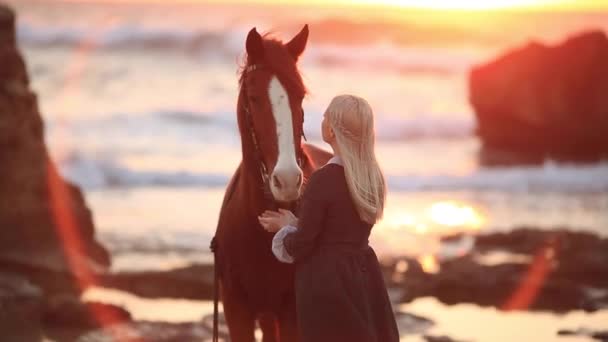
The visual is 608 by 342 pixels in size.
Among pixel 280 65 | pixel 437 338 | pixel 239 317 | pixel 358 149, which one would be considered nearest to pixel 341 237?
pixel 358 149

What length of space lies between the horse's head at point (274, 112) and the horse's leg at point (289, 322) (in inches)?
30.8

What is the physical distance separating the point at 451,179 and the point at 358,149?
15355 mm

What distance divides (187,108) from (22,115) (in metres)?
22.6

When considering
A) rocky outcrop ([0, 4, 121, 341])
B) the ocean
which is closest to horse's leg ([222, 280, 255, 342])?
the ocean

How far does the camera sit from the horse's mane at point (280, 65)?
4637mm

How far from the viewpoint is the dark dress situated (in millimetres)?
4332

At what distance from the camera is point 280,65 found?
4.70m

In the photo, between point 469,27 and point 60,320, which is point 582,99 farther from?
point 469,27

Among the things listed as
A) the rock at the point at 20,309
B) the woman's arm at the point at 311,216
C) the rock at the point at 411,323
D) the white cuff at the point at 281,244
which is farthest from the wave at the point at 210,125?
the woman's arm at the point at 311,216

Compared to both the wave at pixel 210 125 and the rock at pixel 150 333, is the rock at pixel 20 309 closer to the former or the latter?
the rock at pixel 150 333

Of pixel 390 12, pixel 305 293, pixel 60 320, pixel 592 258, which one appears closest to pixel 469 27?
pixel 390 12

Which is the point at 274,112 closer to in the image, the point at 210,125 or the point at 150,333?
the point at 150,333

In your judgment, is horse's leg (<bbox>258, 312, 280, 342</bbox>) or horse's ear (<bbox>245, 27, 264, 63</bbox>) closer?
horse's ear (<bbox>245, 27, 264, 63</bbox>)

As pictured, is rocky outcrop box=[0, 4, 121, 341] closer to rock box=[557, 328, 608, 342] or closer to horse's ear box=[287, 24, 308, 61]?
rock box=[557, 328, 608, 342]
